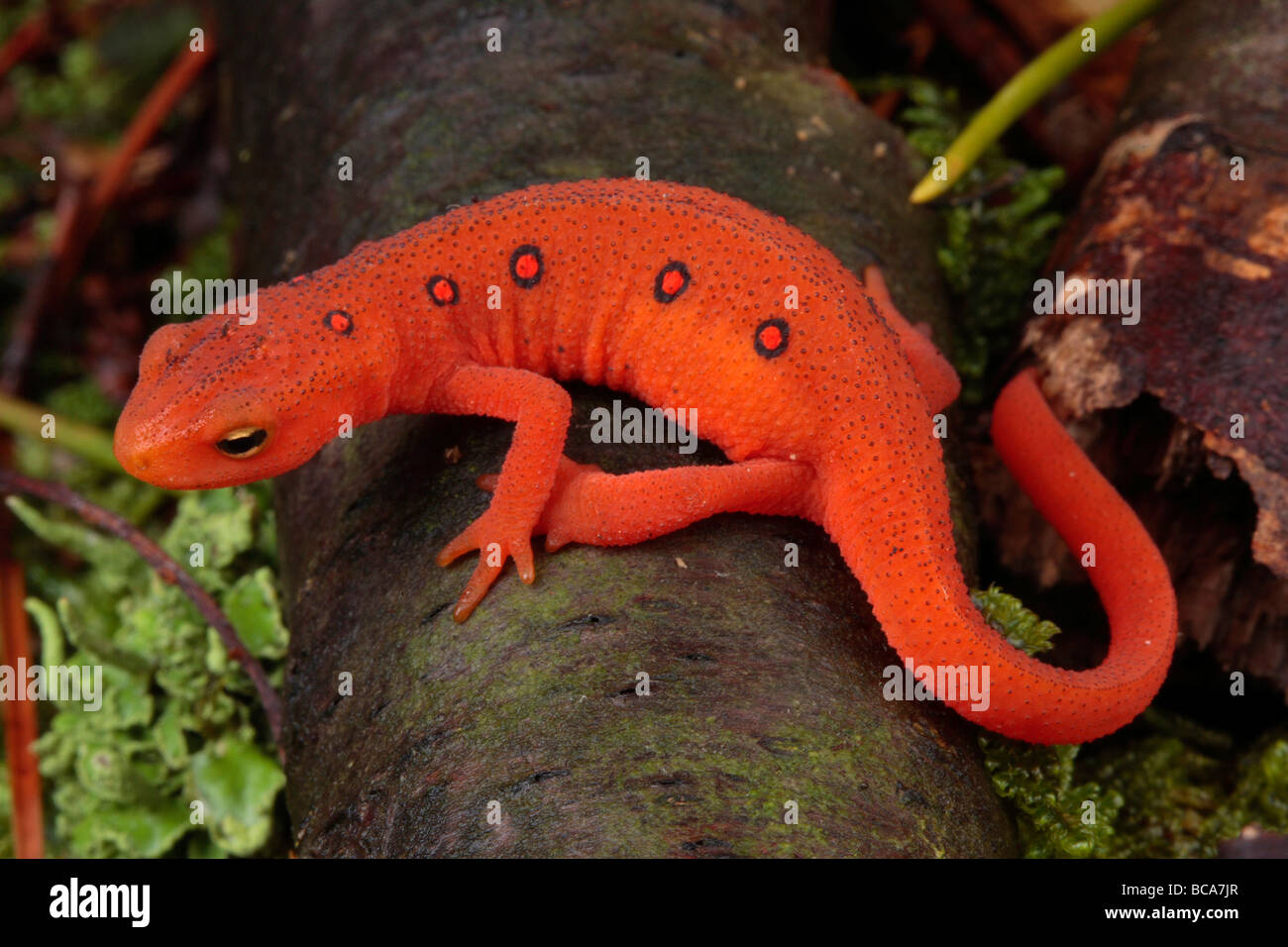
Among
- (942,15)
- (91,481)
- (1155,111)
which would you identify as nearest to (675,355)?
(1155,111)

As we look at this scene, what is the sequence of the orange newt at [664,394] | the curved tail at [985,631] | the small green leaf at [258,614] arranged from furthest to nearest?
the small green leaf at [258,614] → the orange newt at [664,394] → the curved tail at [985,631]

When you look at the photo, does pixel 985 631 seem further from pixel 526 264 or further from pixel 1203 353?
pixel 526 264

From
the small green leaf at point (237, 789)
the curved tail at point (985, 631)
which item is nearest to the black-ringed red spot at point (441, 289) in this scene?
the curved tail at point (985, 631)

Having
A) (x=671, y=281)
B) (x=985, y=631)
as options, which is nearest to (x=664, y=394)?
(x=671, y=281)

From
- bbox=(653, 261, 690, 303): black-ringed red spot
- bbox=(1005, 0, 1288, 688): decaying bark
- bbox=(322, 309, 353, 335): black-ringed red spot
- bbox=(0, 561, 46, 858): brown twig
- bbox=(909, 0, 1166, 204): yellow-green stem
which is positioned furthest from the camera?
bbox=(0, 561, 46, 858): brown twig

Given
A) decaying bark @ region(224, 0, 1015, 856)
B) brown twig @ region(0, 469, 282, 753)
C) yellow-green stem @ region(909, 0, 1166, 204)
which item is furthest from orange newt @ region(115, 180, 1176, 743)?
brown twig @ region(0, 469, 282, 753)

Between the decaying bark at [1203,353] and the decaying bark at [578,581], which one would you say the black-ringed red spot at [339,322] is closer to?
the decaying bark at [578,581]

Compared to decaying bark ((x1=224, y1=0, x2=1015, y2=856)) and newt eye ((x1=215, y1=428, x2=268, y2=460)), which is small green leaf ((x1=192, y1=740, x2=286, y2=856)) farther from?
newt eye ((x1=215, y1=428, x2=268, y2=460))
